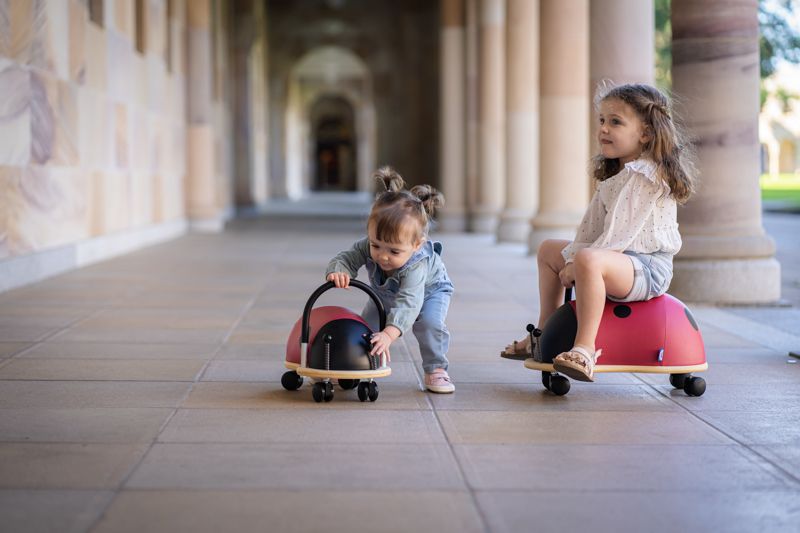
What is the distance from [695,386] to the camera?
5.02 meters

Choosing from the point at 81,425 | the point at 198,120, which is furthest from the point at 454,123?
the point at 81,425

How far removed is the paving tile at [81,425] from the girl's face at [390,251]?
3.65 ft

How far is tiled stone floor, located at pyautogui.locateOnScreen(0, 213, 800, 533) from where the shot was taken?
3.24 metres

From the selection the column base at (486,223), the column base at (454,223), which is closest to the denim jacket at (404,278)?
the column base at (486,223)

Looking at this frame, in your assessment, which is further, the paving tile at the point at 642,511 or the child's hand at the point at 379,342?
the child's hand at the point at 379,342

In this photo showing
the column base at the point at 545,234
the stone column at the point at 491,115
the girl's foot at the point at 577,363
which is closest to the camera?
the girl's foot at the point at 577,363

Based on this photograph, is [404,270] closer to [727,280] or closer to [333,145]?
[727,280]

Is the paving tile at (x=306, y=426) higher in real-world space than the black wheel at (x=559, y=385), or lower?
lower

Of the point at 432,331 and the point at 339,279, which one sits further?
the point at 432,331

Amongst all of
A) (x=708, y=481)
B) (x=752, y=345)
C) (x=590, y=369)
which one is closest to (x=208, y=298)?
(x=752, y=345)

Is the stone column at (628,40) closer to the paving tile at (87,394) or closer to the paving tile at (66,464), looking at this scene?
the paving tile at (87,394)

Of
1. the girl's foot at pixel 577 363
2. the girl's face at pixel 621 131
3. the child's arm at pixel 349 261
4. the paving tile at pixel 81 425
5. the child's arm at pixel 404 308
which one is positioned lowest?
the paving tile at pixel 81 425

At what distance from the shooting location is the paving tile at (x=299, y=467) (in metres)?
3.53

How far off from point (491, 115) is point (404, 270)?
589 inches
